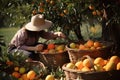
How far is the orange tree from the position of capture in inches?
183

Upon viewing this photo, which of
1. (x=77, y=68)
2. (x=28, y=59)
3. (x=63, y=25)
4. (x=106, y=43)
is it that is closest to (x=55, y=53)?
(x=28, y=59)

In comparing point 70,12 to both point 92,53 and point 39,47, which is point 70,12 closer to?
point 39,47

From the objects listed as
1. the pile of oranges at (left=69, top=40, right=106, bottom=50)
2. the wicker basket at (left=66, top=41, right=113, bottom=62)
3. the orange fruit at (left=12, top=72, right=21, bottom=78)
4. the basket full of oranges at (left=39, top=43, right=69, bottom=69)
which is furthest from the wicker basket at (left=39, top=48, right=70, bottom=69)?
the orange fruit at (left=12, top=72, right=21, bottom=78)

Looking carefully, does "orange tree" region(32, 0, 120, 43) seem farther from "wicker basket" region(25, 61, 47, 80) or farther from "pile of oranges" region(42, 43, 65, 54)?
"wicker basket" region(25, 61, 47, 80)

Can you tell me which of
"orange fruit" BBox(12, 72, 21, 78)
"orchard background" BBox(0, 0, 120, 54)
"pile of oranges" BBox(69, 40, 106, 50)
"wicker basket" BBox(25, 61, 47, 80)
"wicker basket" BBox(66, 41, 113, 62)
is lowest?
"orange fruit" BBox(12, 72, 21, 78)

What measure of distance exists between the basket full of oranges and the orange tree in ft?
2.14

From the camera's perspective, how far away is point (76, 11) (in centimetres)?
572

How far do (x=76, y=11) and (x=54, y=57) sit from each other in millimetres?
948

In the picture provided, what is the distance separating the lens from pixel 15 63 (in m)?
4.96

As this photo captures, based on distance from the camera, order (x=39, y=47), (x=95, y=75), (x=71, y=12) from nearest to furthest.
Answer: (x=95, y=75) < (x=39, y=47) < (x=71, y=12)

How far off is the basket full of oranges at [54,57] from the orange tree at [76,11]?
651mm

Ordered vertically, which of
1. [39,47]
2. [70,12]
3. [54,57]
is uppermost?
[70,12]

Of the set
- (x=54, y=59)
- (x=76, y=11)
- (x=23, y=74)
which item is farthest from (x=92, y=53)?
(x=76, y=11)

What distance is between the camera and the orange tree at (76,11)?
465cm
